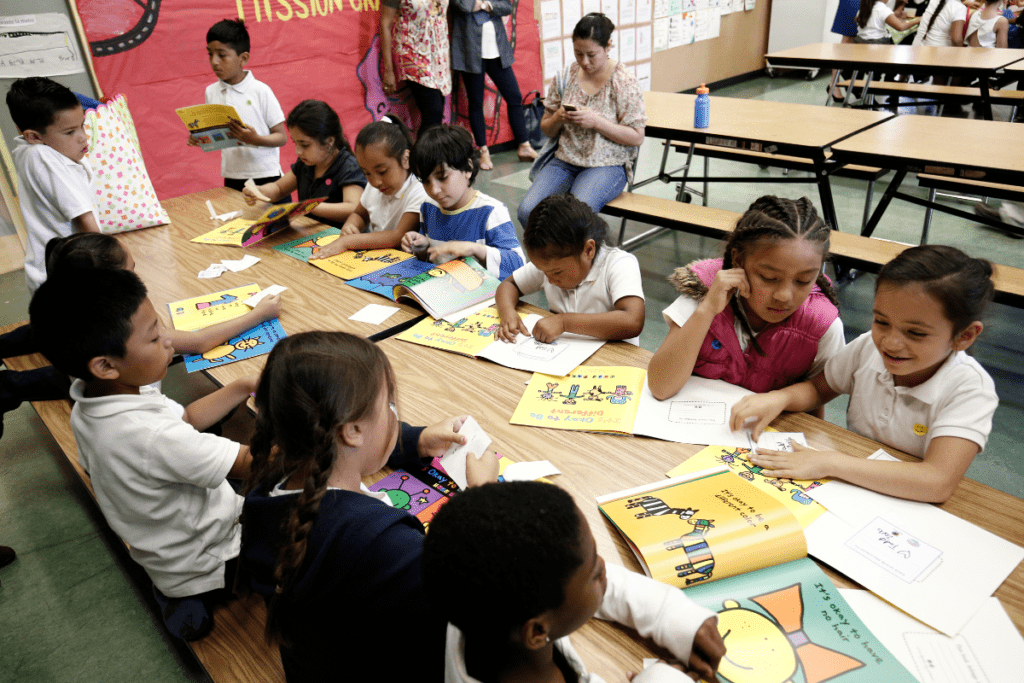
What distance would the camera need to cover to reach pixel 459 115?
5391 millimetres

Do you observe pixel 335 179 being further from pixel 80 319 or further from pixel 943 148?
pixel 943 148

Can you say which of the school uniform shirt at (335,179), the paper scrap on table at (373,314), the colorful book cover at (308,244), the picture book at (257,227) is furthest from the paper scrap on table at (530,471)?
the school uniform shirt at (335,179)

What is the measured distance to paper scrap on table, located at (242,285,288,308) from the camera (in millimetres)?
1895

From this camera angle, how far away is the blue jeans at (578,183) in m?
3.14

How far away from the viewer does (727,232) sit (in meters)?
2.02

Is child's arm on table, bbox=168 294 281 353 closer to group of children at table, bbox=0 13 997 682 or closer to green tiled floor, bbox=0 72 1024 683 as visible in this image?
group of children at table, bbox=0 13 997 682

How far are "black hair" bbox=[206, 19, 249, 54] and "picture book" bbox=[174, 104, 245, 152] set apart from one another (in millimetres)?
528

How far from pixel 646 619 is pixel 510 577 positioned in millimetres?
303

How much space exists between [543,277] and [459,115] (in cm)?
408

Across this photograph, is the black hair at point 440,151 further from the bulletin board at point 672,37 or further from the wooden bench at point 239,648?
the bulletin board at point 672,37

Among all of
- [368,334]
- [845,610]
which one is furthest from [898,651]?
[368,334]

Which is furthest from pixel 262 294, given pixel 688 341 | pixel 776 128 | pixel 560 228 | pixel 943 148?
pixel 943 148

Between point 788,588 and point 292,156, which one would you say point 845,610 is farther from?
point 292,156

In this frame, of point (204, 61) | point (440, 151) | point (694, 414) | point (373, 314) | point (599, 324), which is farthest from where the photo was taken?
point (204, 61)
